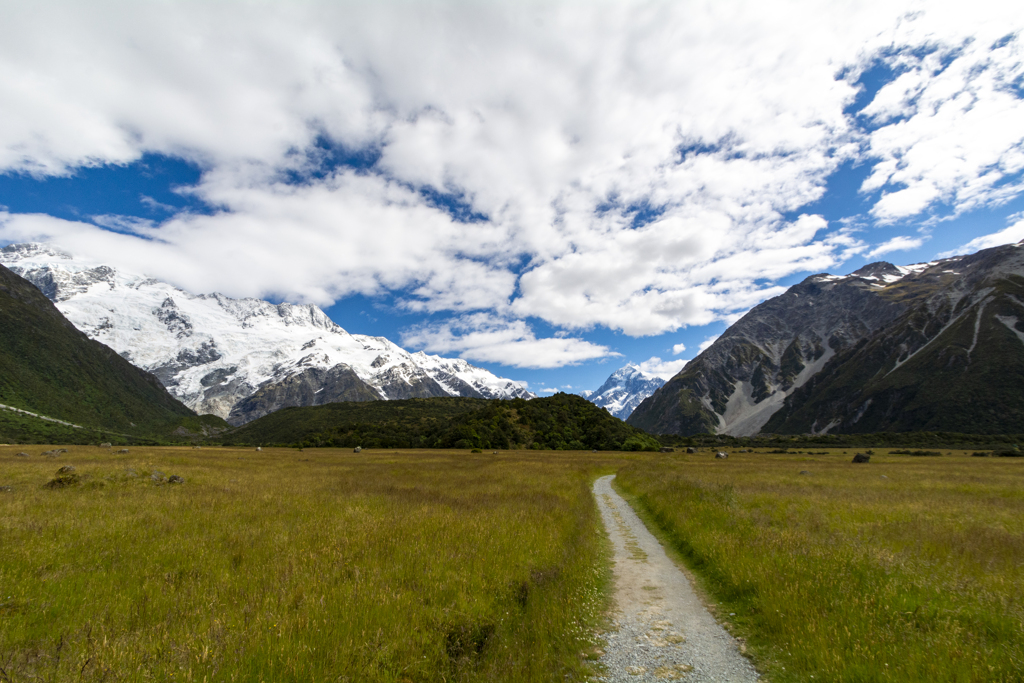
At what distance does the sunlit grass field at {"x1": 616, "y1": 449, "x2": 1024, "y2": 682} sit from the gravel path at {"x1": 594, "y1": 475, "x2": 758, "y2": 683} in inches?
24.1

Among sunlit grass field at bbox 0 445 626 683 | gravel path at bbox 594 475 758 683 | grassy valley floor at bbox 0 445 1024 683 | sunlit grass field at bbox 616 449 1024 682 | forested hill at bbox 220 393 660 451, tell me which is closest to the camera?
sunlit grass field at bbox 0 445 626 683

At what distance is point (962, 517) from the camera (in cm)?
1784

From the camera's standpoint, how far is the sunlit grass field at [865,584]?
6.45 metres

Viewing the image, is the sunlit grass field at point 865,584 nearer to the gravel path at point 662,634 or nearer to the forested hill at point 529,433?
the gravel path at point 662,634

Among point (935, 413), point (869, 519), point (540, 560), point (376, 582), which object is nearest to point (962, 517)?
point (869, 519)

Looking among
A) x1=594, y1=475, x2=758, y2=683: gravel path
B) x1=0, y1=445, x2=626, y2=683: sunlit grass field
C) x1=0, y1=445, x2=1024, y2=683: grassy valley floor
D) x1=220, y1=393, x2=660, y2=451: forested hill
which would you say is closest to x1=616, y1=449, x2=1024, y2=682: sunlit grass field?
x1=0, y1=445, x2=1024, y2=683: grassy valley floor

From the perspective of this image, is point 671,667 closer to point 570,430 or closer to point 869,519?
point 869,519

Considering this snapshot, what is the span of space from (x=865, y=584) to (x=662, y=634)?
513 centimetres

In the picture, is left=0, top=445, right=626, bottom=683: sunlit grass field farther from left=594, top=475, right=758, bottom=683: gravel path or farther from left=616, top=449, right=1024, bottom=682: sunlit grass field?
left=616, top=449, right=1024, bottom=682: sunlit grass field

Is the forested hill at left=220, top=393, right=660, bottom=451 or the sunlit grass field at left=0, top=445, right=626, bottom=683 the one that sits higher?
the forested hill at left=220, top=393, right=660, bottom=451

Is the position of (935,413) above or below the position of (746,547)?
above

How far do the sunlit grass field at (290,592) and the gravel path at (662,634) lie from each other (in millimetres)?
601

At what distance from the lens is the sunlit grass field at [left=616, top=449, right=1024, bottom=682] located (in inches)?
254

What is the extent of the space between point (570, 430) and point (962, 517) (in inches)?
3508
